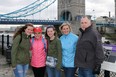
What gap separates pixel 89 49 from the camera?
3508 mm

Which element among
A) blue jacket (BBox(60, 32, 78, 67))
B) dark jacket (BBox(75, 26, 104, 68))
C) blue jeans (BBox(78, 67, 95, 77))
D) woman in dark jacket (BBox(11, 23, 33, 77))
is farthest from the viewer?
woman in dark jacket (BBox(11, 23, 33, 77))

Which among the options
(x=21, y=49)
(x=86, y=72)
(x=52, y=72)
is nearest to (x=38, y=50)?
(x=21, y=49)

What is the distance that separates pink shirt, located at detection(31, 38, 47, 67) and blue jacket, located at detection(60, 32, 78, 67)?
32 cm

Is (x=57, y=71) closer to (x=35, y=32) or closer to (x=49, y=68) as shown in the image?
(x=49, y=68)

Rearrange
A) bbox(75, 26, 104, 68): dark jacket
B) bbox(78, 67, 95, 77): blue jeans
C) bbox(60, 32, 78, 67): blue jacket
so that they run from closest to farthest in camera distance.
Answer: bbox(75, 26, 104, 68): dark jacket < bbox(78, 67, 95, 77): blue jeans < bbox(60, 32, 78, 67): blue jacket

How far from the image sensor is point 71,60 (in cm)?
386

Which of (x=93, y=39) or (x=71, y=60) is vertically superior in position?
(x=93, y=39)

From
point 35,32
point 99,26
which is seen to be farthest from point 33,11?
point 35,32

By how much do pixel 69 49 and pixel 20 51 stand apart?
74 cm

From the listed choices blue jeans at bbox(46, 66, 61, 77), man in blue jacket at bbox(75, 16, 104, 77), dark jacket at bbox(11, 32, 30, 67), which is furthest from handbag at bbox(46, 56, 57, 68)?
man in blue jacket at bbox(75, 16, 104, 77)

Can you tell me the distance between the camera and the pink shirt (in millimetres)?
3988

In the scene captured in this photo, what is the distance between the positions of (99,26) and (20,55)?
179 ft

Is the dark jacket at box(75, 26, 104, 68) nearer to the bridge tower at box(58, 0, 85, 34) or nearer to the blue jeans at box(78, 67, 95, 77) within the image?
the blue jeans at box(78, 67, 95, 77)

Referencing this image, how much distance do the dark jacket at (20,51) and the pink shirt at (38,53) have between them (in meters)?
0.08
